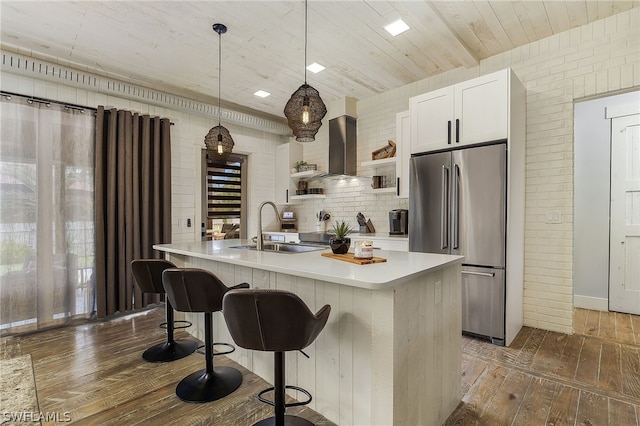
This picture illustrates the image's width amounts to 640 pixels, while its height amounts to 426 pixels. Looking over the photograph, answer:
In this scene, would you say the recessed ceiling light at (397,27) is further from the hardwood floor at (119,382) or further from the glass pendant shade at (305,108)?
the hardwood floor at (119,382)

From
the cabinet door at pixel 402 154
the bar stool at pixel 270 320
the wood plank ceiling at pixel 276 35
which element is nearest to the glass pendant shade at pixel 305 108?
the wood plank ceiling at pixel 276 35

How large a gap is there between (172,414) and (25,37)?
11.8 ft

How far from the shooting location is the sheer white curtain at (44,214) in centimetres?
315

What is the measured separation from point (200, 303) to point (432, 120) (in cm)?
287

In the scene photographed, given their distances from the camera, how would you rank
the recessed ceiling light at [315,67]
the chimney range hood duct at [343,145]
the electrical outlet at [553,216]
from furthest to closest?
the chimney range hood duct at [343,145] < the recessed ceiling light at [315,67] < the electrical outlet at [553,216]

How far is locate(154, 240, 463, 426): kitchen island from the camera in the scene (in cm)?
145

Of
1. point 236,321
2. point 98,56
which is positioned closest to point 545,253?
point 236,321

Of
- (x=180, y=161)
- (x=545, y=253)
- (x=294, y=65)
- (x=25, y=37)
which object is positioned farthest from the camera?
(x=180, y=161)

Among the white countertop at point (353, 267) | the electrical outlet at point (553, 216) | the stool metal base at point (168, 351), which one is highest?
the electrical outlet at point (553, 216)

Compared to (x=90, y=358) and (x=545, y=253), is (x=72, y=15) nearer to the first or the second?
(x=90, y=358)

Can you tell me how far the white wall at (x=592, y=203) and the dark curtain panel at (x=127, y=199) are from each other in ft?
17.3

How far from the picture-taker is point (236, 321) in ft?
4.94

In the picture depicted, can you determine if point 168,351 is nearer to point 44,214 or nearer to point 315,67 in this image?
point 44,214

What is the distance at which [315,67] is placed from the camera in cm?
368
